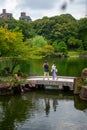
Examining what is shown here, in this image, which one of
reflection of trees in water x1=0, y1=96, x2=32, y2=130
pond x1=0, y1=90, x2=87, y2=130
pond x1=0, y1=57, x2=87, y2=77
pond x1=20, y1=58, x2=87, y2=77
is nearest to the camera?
pond x1=0, y1=90, x2=87, y2=130

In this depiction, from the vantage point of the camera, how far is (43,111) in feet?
69.2

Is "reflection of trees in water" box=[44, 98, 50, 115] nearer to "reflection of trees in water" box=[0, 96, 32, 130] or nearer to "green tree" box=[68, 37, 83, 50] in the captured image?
"reflection of trees in water" box=[0, 96, 32, 130]

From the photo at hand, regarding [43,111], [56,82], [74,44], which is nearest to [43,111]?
[43,111]

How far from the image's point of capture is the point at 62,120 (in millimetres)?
18312

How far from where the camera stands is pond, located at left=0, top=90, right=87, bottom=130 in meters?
17.3

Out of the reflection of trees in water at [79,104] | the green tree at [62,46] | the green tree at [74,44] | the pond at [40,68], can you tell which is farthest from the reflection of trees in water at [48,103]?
the green tree at [62,46]

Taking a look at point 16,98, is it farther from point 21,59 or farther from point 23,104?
point 21,59

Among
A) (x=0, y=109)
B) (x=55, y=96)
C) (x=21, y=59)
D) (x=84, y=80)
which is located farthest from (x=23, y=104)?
(x=21, y=59)

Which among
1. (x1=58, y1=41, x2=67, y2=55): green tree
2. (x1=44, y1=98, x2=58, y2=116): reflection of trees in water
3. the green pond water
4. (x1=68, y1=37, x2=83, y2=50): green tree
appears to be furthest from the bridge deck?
(x1=58, y1=41, x2=67, y2=55): green tree

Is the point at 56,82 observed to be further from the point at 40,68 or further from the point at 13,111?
the point at 40,68

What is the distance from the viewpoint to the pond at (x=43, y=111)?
56.7 ft

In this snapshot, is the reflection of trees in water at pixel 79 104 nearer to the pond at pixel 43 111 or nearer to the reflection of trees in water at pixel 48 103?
the pond at pixel 43 111

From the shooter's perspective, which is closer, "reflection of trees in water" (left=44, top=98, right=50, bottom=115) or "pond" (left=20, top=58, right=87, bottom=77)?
"reflection of trees in water" (left=44, top=98, right=50, bottom=115)

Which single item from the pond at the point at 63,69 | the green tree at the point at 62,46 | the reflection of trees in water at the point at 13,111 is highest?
the green tree at the point at 62,46
